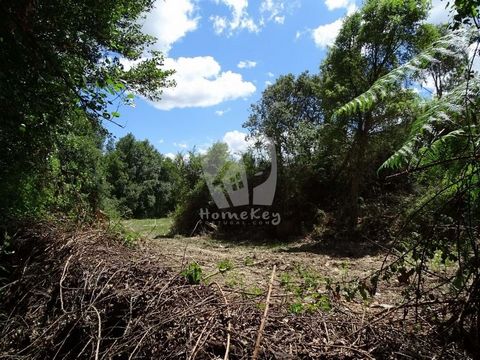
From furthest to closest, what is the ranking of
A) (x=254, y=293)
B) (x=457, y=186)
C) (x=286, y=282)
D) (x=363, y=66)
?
(x=363, y=66)
(x=286, y=282)
(x=254, y=293)
(x=457, y=186)

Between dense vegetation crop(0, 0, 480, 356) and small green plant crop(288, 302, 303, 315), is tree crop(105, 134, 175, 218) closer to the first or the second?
dense vegetation crop(0, 0, 480, 356)

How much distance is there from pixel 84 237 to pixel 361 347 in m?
2.82

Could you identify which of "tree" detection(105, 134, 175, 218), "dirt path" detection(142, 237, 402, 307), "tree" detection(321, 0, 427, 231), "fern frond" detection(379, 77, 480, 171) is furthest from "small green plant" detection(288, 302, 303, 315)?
"tree" detection(105, 134, 175, 218)

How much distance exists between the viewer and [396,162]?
249 cm

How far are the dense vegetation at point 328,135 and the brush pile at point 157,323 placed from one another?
0.26 meters

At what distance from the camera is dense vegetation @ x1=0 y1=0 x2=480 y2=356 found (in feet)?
6.58

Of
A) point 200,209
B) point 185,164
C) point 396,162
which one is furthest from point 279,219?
point 396,162

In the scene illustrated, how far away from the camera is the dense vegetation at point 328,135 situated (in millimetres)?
2006

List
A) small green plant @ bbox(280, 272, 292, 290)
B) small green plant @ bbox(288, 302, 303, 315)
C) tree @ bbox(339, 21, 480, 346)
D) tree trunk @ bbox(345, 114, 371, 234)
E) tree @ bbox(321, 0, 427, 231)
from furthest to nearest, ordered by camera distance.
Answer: tree trunk @ bbox(345, 114, 371, 234)
tree @ bbox(321, 0, 427, 231)
small green plant @ bbox(280, 272, 292, 290)
small green plant @ bbox(288, 302, 303, 315)
tree @ bbox(339, 21, 480, 346)

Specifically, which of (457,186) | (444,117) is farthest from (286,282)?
(444,117)

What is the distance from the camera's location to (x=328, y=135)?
9.48 metres

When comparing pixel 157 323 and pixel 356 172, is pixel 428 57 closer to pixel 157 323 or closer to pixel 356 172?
pixel 157 323

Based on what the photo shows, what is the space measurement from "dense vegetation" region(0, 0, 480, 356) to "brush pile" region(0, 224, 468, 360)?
0.26 m

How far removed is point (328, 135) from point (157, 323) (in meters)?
8.20
